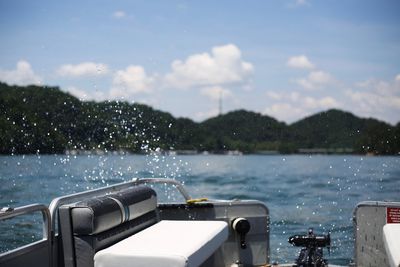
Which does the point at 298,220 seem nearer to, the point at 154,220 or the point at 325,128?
the point at 154,220

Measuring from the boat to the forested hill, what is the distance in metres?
28.9

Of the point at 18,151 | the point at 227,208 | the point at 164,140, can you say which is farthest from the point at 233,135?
the point at 227,208

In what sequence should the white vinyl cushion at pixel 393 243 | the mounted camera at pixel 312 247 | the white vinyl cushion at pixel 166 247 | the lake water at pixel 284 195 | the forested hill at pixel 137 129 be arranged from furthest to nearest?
the forested hill at pixel 137 129 < the lake water at pixel 284 195 < the mounted camera at pixel 312 247 < the white vinyl cushion at pixel 393 243 < the white vinyl cushion at pixel 166 247

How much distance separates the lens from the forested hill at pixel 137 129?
116ft

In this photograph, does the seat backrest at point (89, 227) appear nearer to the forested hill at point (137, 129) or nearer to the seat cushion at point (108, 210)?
the seat cushion at point (108, 210)

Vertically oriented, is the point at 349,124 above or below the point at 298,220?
above

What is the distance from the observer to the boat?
3021 millimetres

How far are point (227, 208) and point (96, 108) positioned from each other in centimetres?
3104

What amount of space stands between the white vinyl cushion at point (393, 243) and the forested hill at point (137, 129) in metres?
29.8

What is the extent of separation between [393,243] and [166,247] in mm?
1454

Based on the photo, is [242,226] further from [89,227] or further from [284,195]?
[284,195]

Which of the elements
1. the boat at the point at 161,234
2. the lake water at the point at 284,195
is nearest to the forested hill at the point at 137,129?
the lake water at the point at 284,195

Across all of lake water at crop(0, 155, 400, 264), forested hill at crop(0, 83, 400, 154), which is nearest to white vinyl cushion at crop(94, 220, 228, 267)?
lake water at crop(0, 155, 400, 264)

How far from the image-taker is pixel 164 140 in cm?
3972
